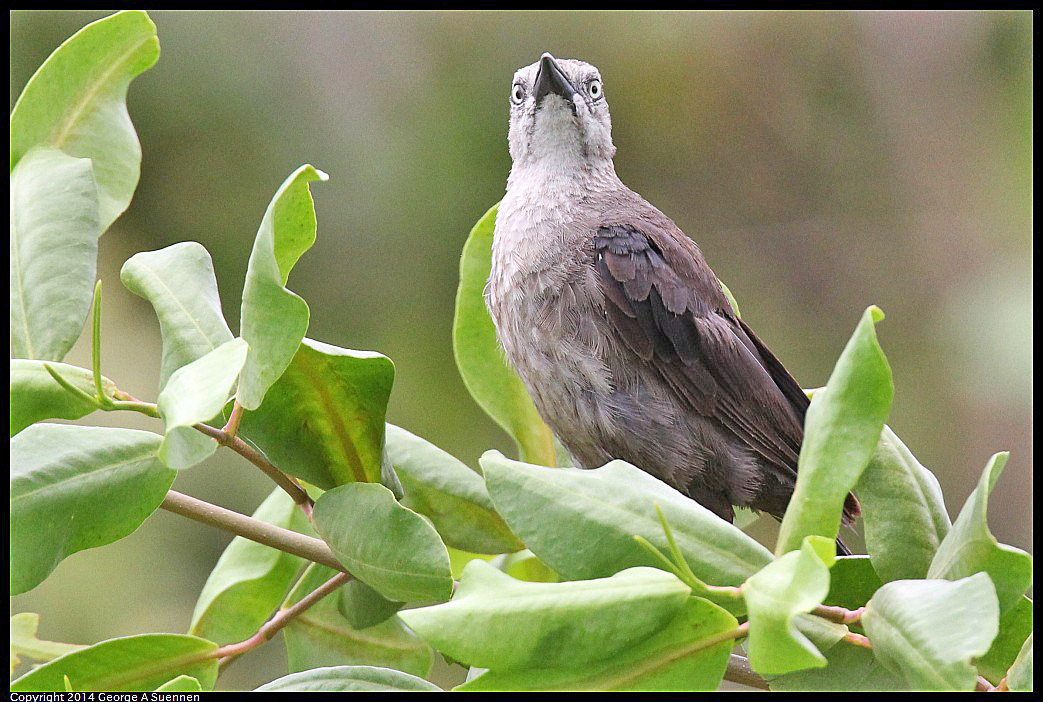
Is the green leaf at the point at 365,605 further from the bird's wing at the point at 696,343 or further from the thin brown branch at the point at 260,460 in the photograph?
the bird's wing at the point at 696,343

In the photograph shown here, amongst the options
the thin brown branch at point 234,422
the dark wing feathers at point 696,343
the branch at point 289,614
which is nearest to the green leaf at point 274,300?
the thin brown branch at point 234,422

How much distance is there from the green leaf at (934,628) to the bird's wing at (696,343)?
1.36 metres

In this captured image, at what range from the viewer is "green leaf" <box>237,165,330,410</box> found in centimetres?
126

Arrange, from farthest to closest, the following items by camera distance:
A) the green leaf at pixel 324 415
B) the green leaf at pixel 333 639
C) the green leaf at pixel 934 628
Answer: the green leaf at pixel 333 639, the green leaf at pixel 324 415, the green leaf at pixel 934 628

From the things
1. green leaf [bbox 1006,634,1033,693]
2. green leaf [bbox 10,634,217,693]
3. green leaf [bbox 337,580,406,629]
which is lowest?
green leaf [bbox 10,634,217,693]

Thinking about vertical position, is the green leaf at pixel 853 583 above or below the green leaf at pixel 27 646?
above

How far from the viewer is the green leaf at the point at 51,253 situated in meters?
1.57

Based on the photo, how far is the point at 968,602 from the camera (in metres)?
1.02

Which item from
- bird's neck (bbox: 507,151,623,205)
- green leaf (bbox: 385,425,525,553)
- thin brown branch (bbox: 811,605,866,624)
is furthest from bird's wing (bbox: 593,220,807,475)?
thin brown branch (bbox: 811,605,866,624)

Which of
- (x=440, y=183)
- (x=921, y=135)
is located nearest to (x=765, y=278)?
(x=921, y=135)

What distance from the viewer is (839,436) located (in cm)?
116

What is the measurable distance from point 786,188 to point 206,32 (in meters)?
3.47

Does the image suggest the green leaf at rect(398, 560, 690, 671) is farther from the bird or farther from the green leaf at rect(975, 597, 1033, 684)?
the bird

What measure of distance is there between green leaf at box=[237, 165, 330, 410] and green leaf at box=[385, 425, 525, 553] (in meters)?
0.51
